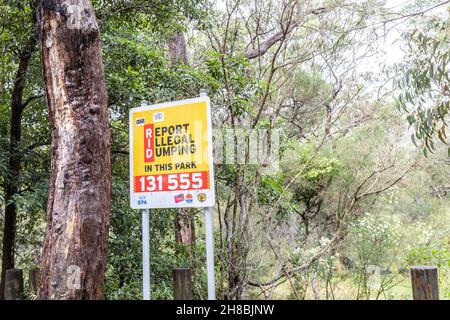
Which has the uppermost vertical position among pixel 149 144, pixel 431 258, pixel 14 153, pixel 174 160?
pixel 14 153

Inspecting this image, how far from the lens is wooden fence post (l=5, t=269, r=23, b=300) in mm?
2176

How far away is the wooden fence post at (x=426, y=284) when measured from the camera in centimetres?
142

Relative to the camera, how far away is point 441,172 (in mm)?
11672

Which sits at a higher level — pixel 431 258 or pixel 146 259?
pixel 146 259

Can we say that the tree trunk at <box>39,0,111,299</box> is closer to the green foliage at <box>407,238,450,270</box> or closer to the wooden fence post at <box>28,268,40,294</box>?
the wooden fence post at <box>28,268,40,294</box>

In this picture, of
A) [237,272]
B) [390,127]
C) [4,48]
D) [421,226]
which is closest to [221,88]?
[237,272]

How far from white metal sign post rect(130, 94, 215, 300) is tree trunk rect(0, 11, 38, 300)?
193 centimetres

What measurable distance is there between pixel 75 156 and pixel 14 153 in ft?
6.60


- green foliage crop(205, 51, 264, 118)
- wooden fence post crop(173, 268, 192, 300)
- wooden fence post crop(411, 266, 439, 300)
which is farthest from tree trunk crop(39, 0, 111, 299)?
green foliage crop(205, 51, 264, 118)

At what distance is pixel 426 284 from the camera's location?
1.42 metres

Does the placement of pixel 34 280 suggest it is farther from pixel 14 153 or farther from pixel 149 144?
pixel 14 153

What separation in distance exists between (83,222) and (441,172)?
38.4ft

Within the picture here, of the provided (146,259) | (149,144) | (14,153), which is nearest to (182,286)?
(146,259)
